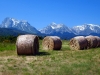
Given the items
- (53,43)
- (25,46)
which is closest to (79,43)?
(53,43)

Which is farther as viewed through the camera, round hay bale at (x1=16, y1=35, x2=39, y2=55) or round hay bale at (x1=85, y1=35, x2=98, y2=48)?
round hay bale at (x1=85, y1=35, x2=98, y2=48)

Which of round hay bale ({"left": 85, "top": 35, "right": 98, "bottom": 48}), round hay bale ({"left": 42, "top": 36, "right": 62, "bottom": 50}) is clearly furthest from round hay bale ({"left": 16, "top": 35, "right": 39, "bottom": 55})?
round hay bale ({"left": 85, "top": 35, "right": 98, "bottom": 48})

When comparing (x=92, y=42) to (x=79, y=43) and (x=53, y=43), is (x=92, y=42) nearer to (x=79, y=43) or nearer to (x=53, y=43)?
(x=79, y=43)

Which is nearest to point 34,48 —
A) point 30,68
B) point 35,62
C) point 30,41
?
point 30,41

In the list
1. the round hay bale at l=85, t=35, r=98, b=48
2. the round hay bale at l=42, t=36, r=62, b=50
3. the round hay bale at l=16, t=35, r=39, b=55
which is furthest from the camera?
the round hay bale at l=85, t=35, r=98, b=48

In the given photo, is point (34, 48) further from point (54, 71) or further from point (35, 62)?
point (54, 71)

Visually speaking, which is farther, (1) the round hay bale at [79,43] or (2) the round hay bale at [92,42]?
(2) the round hay bale at [92,42]

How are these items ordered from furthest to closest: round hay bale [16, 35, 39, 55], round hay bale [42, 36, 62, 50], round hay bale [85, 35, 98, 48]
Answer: round hay bale [85, 35, 98, 48] → round hay bale [42, 36, 62, 50] → round hay bale [16, 35, 39, 55]

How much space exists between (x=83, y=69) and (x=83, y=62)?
6.87 ft

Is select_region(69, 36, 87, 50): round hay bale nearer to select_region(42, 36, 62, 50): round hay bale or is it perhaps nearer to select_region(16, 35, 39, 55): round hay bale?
select_region(42, 36, 62, 50): round hay bale

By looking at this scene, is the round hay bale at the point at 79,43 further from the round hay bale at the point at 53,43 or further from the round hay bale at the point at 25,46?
the round hay bale at the point at 25,46

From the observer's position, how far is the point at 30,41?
22594mm

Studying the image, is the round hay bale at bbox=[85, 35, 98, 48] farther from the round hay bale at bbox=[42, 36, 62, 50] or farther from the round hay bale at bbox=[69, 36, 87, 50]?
the round hay bale at bbox=[42, 36, 62, 50]

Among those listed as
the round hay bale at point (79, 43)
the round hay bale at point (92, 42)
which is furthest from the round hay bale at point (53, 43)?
the round hay bale at point (92, 42)
